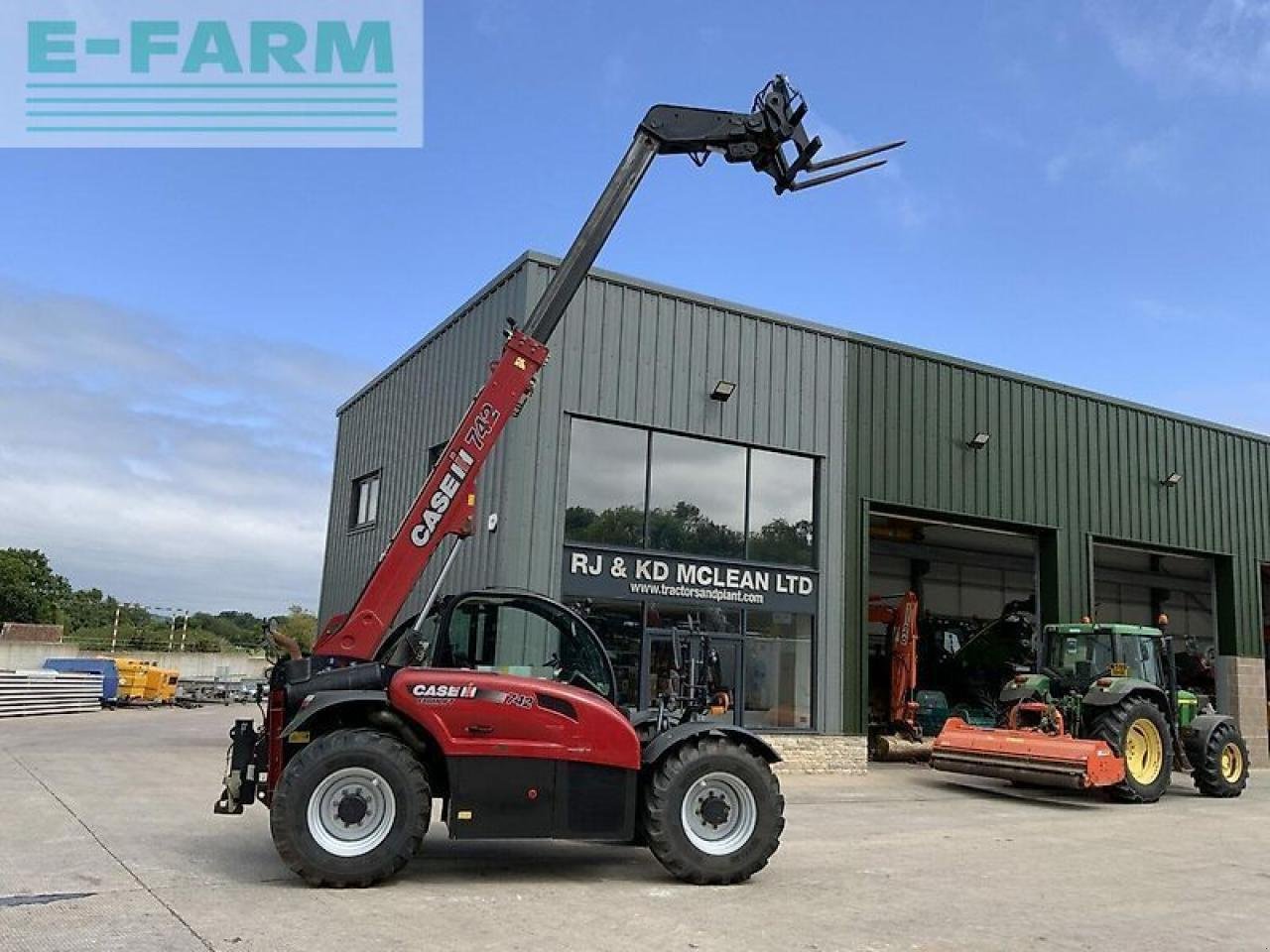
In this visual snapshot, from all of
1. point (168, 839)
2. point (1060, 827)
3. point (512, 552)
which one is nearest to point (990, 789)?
point (1060, 827)

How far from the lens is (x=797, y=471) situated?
1745 cm

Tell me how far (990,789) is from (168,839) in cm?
1156

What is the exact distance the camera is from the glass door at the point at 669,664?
1521 centimetres

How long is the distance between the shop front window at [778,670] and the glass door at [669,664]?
195mm

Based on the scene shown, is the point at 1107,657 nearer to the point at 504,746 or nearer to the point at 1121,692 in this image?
the point at 1121,692

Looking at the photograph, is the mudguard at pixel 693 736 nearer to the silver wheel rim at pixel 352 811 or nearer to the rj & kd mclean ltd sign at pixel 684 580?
the silver wheel rim at pixel 352 811

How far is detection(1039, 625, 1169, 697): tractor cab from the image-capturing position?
15.5m

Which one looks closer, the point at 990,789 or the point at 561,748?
the point at 561,748

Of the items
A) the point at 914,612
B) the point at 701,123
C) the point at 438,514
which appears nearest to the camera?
the point at 438,514

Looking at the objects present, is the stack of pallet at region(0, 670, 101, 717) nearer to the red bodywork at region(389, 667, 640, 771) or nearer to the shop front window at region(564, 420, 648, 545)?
the shop front window at region(564, 420, 648, 545)

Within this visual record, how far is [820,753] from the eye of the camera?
54.5ft

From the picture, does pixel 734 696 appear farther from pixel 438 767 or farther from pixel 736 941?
pixel 736 941

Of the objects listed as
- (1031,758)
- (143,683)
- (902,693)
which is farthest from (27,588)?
(1031,758)

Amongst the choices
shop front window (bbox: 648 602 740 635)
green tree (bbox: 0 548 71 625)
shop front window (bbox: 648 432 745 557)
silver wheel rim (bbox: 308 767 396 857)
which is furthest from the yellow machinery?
green tree (bbox: 0 548 71 625)
